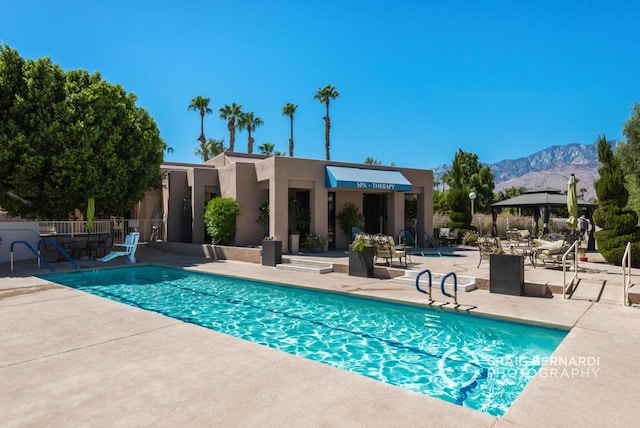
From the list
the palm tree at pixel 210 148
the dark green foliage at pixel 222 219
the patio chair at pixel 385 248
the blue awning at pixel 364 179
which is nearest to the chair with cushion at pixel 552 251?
the patio chair at pixel 385 248

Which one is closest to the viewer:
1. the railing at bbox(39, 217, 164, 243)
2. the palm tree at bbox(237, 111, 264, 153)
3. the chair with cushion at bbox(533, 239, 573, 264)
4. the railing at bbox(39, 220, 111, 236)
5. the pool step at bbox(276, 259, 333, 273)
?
the chair with cushion at bbox(533, 239, 573, 264)

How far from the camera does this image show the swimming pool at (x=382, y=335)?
4871 mm

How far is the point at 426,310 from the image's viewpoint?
26.0ft

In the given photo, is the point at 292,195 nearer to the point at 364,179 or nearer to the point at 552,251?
the point at 364,179

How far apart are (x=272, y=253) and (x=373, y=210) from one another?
8.01 meters

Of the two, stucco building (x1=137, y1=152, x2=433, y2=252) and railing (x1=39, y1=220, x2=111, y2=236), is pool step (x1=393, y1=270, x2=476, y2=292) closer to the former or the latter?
stucco building (x1=137, y1=152, x2=433, y2=252)

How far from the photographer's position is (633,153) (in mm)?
25188

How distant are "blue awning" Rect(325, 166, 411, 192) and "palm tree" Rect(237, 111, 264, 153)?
32.1 m

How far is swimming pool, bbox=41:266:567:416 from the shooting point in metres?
4.87

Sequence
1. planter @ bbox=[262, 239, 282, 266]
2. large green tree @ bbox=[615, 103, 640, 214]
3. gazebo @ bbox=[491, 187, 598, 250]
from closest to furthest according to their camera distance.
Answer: planter @ bbox=[262, 239, 282, 266]
gazebo @ bbox=[491, 187, 598, 250]
large green tree @ bbox=[615, 103, 640, 214]

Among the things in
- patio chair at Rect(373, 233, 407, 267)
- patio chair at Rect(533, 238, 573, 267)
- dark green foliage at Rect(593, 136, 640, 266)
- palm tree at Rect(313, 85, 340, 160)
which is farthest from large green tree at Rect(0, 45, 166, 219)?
palm tree at Rect(313, 85, 340, 160)

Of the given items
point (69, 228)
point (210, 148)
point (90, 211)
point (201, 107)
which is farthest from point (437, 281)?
point (201, 107)

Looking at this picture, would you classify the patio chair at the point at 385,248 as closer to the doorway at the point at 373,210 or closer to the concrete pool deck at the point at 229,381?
the concrete pool deck at the point at 229,381

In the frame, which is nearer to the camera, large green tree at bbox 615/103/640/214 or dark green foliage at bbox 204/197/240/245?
dark green foliage at bbox 204/197/240/245
